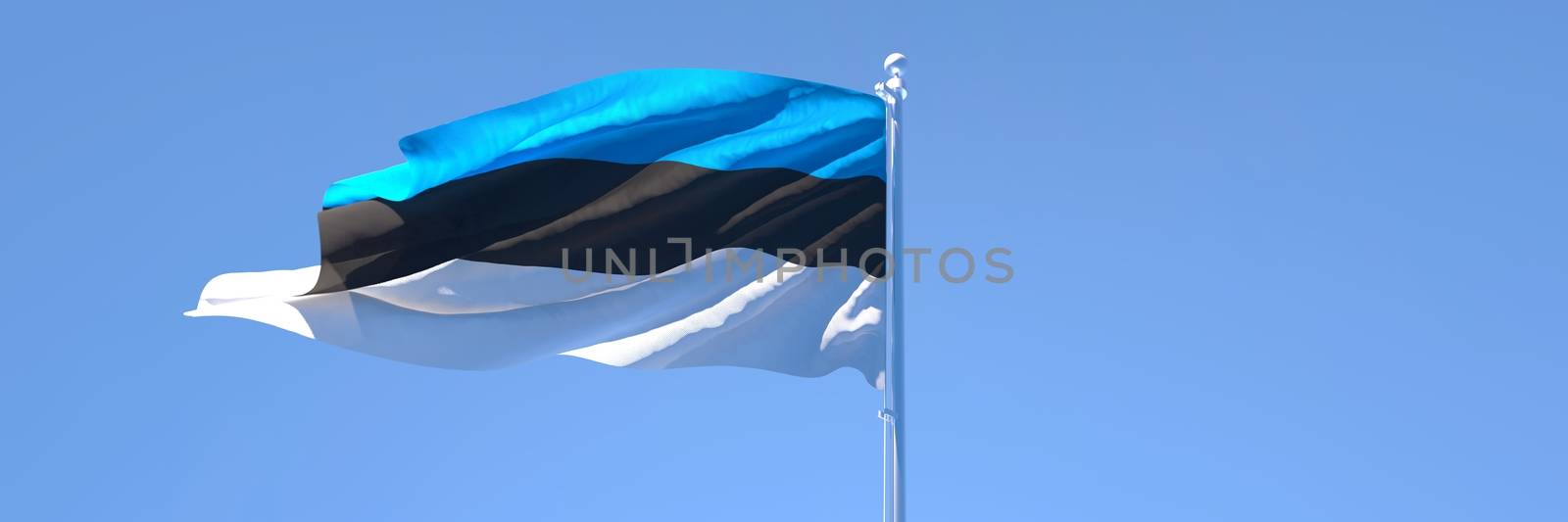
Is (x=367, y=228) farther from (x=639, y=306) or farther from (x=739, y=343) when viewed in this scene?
(x=739, y=343)

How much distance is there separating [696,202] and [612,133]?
90cm

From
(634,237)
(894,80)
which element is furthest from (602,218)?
(894,80)

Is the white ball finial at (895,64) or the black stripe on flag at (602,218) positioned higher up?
the white ball finial at (895,64)

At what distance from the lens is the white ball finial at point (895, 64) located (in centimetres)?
1116

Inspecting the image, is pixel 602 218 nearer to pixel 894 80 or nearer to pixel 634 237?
pixel 634 237

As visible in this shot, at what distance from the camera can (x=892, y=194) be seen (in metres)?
11.0

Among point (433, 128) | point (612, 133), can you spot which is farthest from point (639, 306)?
point (433, 128)

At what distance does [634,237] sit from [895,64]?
255 centimetres

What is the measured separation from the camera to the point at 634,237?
11.2 m

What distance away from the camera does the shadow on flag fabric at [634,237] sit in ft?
34.5

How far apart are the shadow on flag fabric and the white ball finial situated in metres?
0.39

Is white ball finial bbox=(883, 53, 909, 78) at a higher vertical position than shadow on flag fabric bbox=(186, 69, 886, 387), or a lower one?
higher

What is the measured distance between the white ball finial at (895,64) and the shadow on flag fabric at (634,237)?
39cm

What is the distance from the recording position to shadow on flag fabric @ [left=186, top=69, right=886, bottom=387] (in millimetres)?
10508
